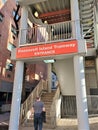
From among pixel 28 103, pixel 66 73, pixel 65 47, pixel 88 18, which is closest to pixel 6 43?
pixel 28 103

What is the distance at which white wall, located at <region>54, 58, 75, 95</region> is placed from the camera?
843 centimetres

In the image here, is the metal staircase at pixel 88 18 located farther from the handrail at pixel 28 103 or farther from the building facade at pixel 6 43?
the building facade at pixel 6 43

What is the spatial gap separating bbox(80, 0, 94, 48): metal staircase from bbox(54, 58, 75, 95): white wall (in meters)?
1.86

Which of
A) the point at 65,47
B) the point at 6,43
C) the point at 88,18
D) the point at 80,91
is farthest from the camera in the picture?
the point at 6,43

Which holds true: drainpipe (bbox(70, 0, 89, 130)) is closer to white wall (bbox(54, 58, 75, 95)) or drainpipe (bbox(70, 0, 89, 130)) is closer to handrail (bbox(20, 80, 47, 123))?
white wall (bbox(54, 58, 75, 95))

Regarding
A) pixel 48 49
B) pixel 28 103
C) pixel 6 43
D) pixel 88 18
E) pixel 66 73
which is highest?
pixel 6 43

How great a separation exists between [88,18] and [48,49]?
3.70 meters

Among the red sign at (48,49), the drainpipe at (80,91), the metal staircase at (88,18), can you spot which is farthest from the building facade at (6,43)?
the drainpipe at (80,91)

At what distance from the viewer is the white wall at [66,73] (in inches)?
332

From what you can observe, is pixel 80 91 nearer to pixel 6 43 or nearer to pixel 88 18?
pixel 88 18

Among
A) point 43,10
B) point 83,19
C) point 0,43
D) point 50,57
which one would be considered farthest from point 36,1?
point 0,43

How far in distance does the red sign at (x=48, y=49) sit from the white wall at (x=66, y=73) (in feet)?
4.73

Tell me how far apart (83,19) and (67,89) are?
4.69m

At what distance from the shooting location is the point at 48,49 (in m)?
6.76
